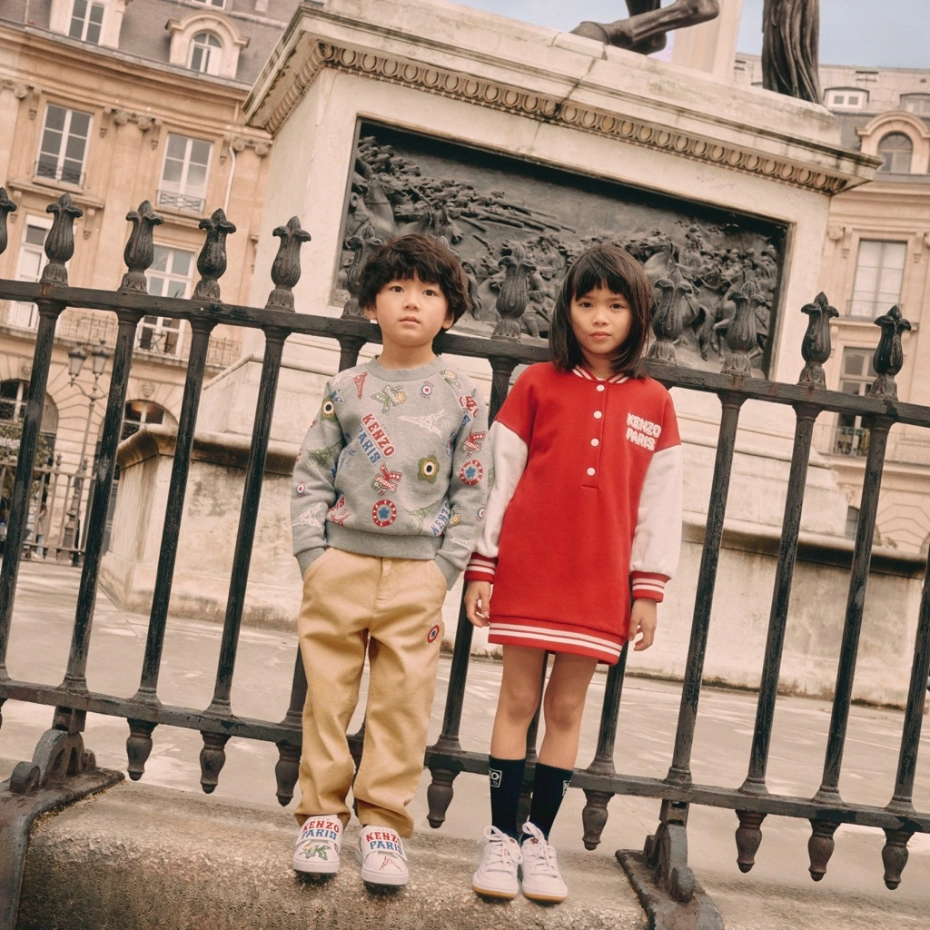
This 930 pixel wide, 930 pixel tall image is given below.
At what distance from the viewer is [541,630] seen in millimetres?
2262

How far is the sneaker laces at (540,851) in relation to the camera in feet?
7.39

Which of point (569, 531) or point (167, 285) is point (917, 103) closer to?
point (167, 285)

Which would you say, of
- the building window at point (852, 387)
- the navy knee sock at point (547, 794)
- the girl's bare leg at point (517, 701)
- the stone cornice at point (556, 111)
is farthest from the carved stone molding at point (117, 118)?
the navy knee sock at point (547, 794)

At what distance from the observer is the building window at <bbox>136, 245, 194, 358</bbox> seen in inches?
1296

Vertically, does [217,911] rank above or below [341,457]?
below

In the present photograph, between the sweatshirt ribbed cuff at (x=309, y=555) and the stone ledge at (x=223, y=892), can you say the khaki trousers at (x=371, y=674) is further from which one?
the stone ledge at (x=223, y=892)

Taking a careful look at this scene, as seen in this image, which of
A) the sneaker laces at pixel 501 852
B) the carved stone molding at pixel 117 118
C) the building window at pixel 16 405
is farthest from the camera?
the carved stone molding at pixel 117 118

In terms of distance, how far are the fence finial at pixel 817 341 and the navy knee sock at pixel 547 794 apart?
3.39ft

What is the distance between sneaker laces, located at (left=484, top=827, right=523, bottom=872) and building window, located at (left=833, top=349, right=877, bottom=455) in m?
32.3

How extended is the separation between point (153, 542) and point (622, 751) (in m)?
2.85

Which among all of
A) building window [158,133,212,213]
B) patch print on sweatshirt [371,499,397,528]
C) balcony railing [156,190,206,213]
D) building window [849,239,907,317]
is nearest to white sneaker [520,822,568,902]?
patch print on sweatshirt [371,499,397,528]

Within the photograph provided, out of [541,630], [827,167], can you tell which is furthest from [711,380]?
[827,167]

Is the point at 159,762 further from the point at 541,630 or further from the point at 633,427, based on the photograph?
the point at 633,427

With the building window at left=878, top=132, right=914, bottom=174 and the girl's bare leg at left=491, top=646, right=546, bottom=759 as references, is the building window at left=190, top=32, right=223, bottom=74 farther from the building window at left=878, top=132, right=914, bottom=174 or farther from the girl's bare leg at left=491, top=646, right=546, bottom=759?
the girl's bare leg at left=491, top=646, right=546, bottom=759
